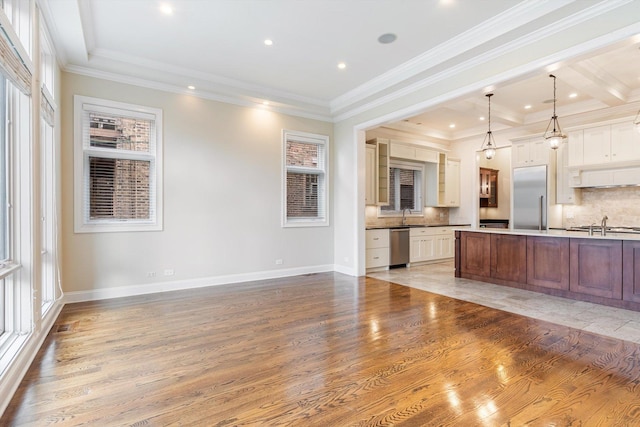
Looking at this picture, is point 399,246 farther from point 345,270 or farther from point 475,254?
point 475,254

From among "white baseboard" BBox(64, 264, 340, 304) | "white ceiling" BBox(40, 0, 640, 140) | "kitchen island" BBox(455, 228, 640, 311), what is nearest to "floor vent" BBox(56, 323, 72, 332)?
"white baseboard" BBox(64, 264, 340, 304)

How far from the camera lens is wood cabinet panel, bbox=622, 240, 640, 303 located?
3.97m

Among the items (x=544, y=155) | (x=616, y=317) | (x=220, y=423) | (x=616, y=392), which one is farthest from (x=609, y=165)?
(x=220, y=423)

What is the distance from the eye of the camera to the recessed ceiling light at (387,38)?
12.7ft

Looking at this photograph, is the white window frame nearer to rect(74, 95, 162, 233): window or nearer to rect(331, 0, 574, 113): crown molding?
rect(331, 0, 574, 113): crown molding

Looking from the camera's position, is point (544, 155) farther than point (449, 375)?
Yes

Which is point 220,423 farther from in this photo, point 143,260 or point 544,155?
point 544,155

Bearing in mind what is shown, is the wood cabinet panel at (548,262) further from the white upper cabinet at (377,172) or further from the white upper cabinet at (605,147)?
the white upper cabinet at (377,172)

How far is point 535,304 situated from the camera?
4.32 m

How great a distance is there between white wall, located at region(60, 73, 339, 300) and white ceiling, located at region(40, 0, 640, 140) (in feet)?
0.95

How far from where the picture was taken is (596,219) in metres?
6.65

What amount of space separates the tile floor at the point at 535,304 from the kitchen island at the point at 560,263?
149mm

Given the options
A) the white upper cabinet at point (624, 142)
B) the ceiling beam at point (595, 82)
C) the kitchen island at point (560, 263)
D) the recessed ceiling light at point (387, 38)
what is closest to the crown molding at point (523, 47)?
the recessed ceiling light at point (387, 38)

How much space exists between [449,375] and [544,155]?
633 centimetres
